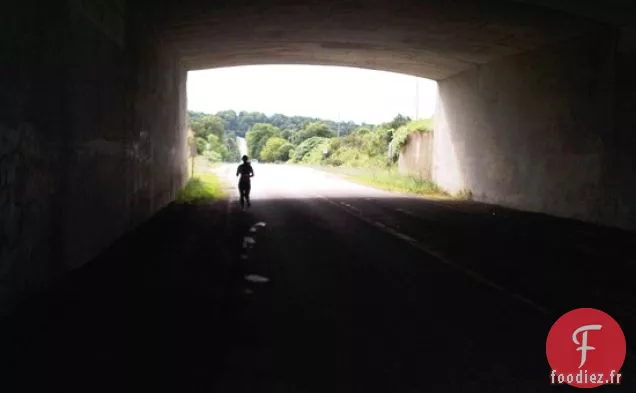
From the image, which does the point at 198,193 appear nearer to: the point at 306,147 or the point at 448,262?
the point at 448,262

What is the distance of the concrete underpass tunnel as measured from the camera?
6.68 meters

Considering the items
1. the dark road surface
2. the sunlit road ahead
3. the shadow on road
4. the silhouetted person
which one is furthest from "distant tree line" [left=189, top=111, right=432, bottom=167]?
the shadow on road

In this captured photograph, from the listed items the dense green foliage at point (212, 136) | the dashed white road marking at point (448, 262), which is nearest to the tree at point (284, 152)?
the dense green foliage at point (212, 136)

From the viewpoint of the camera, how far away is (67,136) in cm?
780

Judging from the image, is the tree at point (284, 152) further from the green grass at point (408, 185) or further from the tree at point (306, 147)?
the green grass at point (408, 185)

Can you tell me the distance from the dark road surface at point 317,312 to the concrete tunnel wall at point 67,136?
0.48 metres

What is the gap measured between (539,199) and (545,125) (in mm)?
2203

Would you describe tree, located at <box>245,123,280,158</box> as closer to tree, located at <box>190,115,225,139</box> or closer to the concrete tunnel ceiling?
tree, located at <box>190,115,225,139</box>

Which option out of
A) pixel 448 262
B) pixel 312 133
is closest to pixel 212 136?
pixel 312 133

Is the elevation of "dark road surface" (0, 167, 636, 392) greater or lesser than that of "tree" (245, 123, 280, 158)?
lesser

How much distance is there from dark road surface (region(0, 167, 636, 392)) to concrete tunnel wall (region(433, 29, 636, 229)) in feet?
7.94

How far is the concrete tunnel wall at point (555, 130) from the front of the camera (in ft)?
43.8

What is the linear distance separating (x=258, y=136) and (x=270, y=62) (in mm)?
86965

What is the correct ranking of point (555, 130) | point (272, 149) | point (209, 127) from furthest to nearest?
point (272, 149), point (209, 127), point (555, 130)
